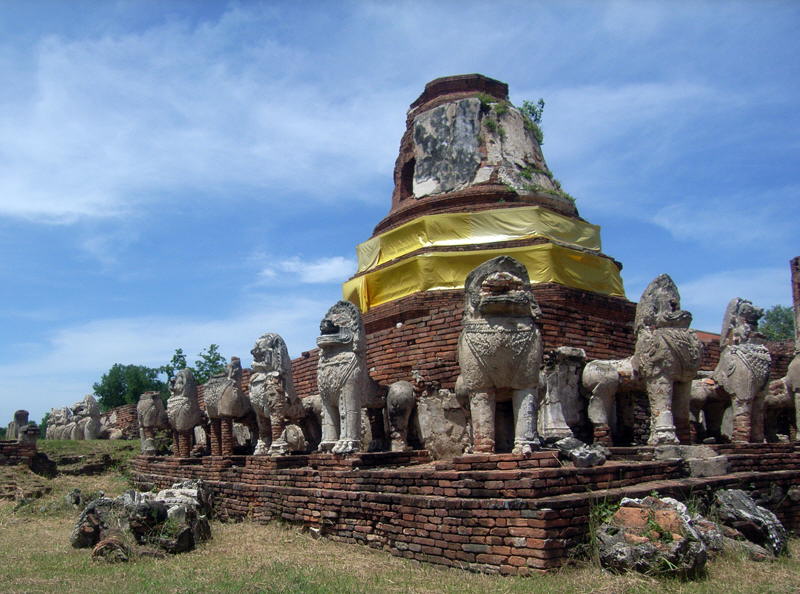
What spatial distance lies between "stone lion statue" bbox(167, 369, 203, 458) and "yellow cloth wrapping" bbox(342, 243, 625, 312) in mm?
3130

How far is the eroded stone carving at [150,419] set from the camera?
13.1 m

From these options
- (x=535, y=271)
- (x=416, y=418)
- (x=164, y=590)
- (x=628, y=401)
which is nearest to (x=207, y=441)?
(x=416, y=418)

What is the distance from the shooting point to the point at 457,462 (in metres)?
6.46

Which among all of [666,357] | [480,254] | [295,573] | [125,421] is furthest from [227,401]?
[125,421]

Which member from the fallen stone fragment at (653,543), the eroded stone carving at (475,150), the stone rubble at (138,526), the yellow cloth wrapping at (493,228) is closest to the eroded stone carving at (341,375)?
the stone rubble at (138,526)

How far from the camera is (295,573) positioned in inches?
229

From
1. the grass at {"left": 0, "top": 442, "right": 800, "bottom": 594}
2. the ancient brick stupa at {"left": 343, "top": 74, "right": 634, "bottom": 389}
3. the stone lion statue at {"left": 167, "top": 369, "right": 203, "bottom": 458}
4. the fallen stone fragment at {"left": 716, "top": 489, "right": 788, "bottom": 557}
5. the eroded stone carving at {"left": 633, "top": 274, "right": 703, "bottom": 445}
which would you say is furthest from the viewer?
the stone lion statue at {"left": 167, "top": 369, "right": 203, "bottom": 458}

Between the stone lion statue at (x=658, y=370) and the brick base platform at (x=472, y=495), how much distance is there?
25.1 inches

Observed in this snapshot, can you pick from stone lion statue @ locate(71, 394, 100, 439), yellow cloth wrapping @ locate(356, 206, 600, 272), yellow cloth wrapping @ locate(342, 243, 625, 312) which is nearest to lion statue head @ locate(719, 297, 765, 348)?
yellow cloth wrapping @ locate(342, 243, 625, 312)

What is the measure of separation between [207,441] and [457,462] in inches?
325

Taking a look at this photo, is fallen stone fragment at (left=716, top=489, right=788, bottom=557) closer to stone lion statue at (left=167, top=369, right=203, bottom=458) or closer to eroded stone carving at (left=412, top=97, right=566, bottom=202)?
eroded stone carving at (left=412, top=97, right=566, bottom=202)

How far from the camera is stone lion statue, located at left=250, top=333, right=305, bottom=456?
966 cm

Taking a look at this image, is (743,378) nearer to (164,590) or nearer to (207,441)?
(164,590)

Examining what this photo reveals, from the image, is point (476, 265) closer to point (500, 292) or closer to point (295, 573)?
point (500, 292)
